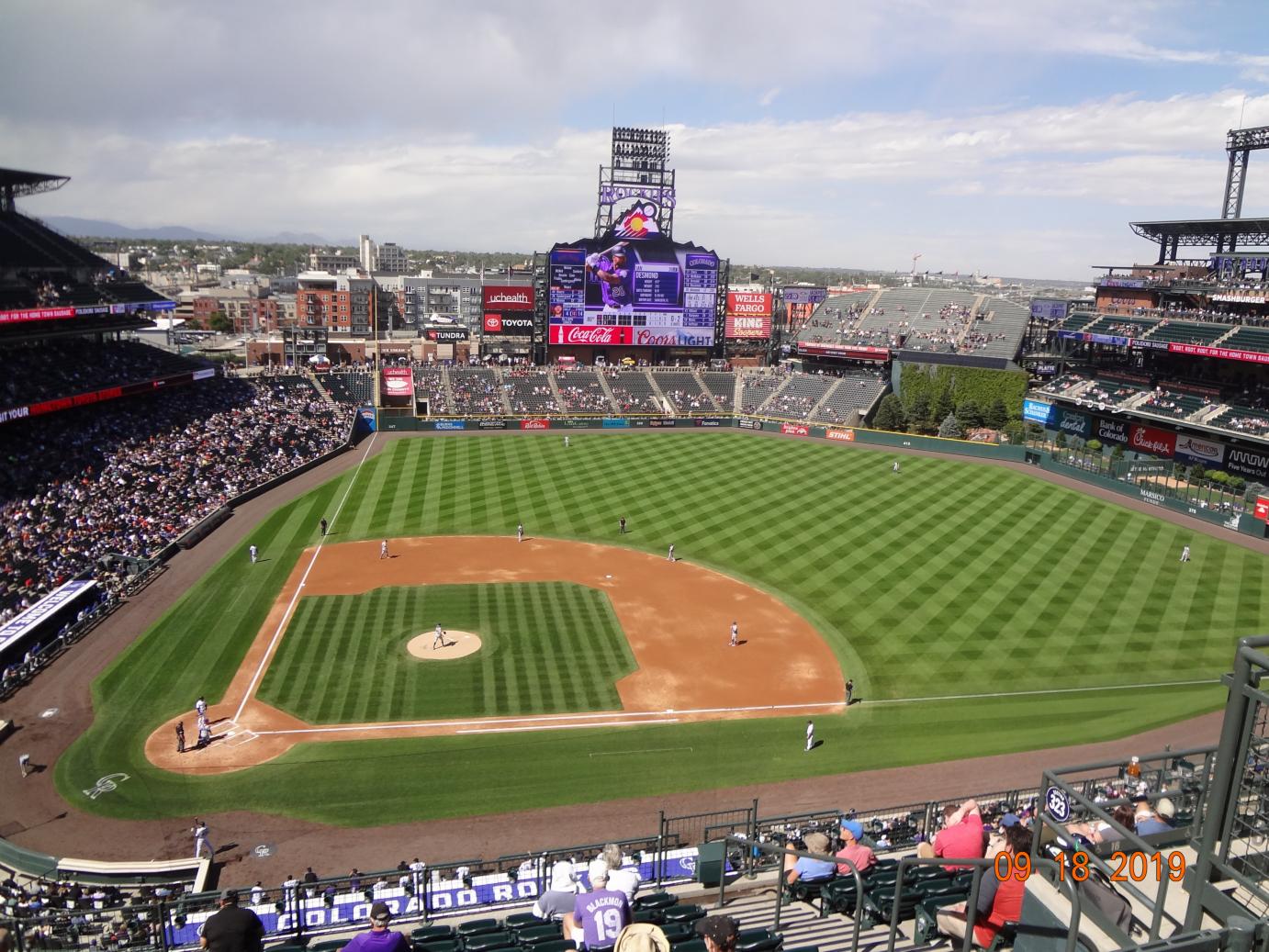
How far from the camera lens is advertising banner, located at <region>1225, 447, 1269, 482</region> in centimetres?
4984

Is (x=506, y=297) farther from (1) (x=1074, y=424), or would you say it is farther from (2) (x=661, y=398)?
(1) (x=1074, y=424)

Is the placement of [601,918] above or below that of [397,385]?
below

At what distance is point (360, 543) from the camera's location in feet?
138

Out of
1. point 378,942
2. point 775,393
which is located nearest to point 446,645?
point 378,942

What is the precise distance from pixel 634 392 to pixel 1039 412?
31.8m

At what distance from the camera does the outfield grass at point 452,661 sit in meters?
27.3

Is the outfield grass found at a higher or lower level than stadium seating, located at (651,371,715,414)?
lower

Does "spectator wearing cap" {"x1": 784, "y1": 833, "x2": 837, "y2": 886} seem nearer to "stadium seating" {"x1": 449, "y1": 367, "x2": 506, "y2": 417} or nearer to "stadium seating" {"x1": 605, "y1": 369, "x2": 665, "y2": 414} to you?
"stadium seating" {"x1": 449, "y1": 367, "x2": 506, "y2": 417}

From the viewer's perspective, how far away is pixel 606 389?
242ft

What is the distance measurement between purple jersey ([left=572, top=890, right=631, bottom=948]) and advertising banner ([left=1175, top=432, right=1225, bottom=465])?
57.1 metres

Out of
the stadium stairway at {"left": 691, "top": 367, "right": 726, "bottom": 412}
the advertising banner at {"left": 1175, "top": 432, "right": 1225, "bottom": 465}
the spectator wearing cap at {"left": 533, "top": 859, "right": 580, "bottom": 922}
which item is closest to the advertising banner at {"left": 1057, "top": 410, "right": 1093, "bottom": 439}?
the advertising banner at {"left": 1175, "top": 432, "right": 1225, "bottom": 465}

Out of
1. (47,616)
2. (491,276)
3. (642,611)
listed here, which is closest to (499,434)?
(642,611)

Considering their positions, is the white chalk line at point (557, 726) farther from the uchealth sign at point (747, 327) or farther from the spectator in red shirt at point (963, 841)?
the uchealth sign at point (747, 327)

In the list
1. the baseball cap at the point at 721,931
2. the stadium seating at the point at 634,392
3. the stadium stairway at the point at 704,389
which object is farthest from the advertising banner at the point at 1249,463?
the baseball cap at the point at 721,931
